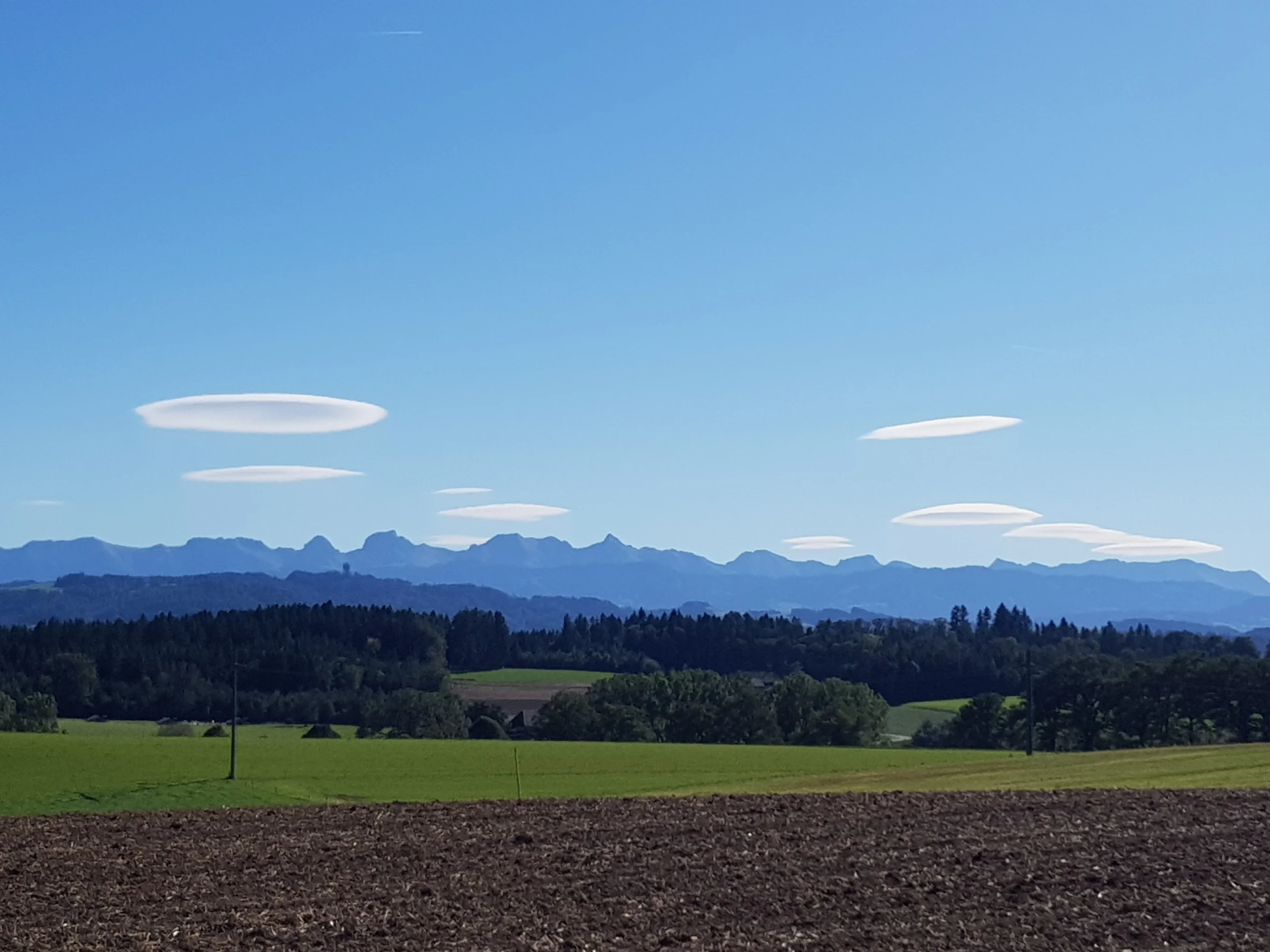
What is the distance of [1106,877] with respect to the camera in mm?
23703

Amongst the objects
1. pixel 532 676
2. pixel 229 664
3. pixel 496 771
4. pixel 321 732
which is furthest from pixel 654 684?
pixel 496 771

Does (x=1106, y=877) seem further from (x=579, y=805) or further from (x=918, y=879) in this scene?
(x=579, y=805)

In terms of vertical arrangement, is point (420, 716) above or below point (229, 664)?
below

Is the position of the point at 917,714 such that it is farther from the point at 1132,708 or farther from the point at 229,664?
the point at 229,664

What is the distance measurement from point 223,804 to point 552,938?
30116mm

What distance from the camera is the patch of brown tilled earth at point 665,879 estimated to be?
65.1 ft

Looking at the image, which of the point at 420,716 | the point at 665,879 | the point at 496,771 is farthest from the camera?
the point at 420,716

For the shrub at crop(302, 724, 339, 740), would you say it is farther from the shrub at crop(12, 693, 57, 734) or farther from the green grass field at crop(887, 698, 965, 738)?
the green grass field at crop(887, 698, 965, 738)

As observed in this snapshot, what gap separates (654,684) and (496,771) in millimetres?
60487

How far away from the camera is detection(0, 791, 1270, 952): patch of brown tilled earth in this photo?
781 inches

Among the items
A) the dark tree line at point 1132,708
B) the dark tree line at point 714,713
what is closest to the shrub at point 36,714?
the dark tree line at point 714,713

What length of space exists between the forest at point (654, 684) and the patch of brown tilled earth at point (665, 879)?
68.1 metres

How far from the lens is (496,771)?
6334 cm

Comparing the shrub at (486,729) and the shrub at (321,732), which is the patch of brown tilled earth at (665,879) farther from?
the shrub at (486,729)
